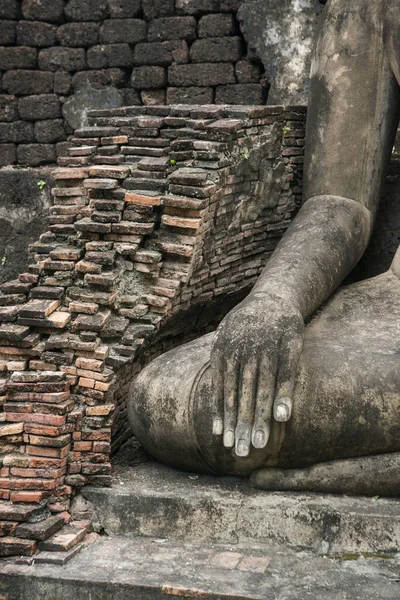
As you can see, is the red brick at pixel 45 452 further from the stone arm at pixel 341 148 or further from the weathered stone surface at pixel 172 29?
the weathered stone surface at pixel 172 29

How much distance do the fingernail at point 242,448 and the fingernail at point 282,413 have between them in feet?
0.54

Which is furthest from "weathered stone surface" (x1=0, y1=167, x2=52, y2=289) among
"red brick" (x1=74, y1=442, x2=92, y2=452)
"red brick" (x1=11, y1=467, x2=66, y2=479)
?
"red brick" (x1=11, y1=467, x2=66, y2=479)

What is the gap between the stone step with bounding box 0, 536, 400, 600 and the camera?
14.2 ft

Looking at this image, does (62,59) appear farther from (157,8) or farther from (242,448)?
(242,448)

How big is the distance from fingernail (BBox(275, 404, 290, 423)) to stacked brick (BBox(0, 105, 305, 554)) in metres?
0.89

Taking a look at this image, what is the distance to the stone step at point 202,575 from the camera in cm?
432

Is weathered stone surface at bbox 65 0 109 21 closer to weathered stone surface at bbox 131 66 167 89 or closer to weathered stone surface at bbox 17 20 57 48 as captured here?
weathered stone surface at bbox 17 20 57 48

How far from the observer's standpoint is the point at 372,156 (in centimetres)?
593

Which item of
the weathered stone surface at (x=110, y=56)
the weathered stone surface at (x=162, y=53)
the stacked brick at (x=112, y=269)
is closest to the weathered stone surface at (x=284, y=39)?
the weathered stone surface at (x=162, y=53)

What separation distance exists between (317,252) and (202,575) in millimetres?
1698

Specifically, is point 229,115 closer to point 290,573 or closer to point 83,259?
point 83,259

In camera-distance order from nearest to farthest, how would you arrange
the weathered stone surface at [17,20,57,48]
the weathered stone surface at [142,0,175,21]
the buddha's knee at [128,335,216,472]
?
1. the buddha's knee at [128,335,216,472]
2. the weathered stone surface at [142,0,175,21]
3. the weathered stone surface at [17,20,57,48]

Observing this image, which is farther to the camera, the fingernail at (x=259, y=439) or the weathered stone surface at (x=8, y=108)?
the weathered stone surface at (x=8, y=108)

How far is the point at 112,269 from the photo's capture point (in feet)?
17.4
